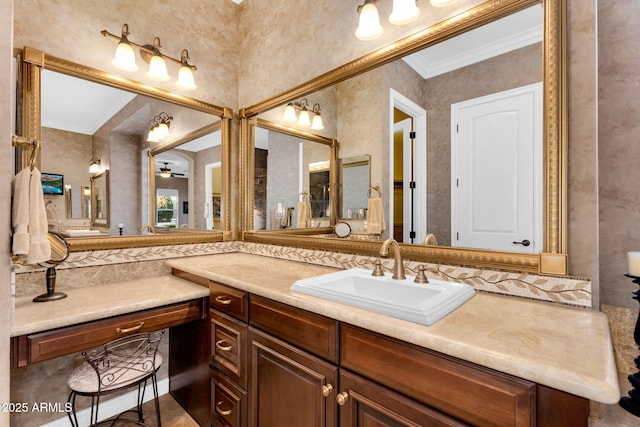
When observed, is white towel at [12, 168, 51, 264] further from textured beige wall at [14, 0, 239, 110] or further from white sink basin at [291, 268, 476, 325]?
white sink basin at [291, 268, 476, 325]

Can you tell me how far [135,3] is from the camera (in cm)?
196

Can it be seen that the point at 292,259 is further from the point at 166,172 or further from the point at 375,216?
the point at 166,172

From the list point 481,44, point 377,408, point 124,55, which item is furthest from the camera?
point 124,55

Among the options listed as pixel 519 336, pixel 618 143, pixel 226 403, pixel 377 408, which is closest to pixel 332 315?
pixel 377 408

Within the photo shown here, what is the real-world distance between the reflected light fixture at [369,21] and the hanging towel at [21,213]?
1.67 metres

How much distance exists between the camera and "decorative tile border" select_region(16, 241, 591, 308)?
1.08 m

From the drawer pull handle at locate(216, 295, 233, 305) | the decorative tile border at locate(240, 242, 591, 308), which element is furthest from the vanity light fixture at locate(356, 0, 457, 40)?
the drawer pull handle at locate(216, 295, 233, 305)

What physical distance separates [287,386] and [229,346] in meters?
0.46

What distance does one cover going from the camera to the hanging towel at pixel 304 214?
6.60 ft

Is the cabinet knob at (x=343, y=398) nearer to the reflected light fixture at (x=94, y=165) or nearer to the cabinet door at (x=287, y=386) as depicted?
the cabinet door at (x=287, y=386)

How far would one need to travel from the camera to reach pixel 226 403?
1537 mm

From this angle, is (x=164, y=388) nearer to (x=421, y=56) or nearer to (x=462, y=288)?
(x=462, y=288)

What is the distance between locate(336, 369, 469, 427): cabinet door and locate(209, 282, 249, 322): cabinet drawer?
1.98 ft

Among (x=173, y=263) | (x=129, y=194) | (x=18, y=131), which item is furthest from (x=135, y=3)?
(x=173, y=263)
